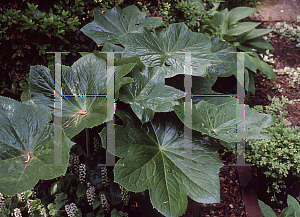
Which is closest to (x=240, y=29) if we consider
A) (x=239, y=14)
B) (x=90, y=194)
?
(x=239, y=14)

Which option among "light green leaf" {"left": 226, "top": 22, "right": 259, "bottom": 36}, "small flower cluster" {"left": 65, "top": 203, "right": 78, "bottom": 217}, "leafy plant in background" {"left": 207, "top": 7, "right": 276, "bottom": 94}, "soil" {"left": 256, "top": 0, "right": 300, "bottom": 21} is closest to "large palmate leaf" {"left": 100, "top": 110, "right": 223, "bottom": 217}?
"small flower cluster" {"left": 65, "top": 203, "right": 78, "bottom": 217}

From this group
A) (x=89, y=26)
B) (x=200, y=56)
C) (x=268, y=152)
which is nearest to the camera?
(x=200, y=56)

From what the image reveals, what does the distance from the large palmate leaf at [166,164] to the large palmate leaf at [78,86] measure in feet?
0.54

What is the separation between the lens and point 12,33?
1.88m

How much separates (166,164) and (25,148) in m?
0.69

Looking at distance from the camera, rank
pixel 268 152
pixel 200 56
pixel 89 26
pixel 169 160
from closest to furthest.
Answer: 1. pixel 169 160
2. pixel 200 56
3. pixel 89 26
4. pixel 268 152

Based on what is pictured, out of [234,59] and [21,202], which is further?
[234,59]

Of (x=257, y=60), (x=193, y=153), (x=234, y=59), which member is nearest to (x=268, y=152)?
(x=234, y=59)

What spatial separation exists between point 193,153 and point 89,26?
4.13 ft

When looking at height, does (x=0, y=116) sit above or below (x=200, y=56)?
below

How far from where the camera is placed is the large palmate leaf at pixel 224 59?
1751 mm

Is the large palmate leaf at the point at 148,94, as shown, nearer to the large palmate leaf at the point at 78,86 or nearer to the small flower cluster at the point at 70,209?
the large palmate leaf at the point at 78,86

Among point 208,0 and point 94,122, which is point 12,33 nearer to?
point 94,122

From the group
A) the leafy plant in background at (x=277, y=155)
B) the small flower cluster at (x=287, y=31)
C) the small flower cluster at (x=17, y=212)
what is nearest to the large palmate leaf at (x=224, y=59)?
the leafy plant in background at (x=277, y=155)
